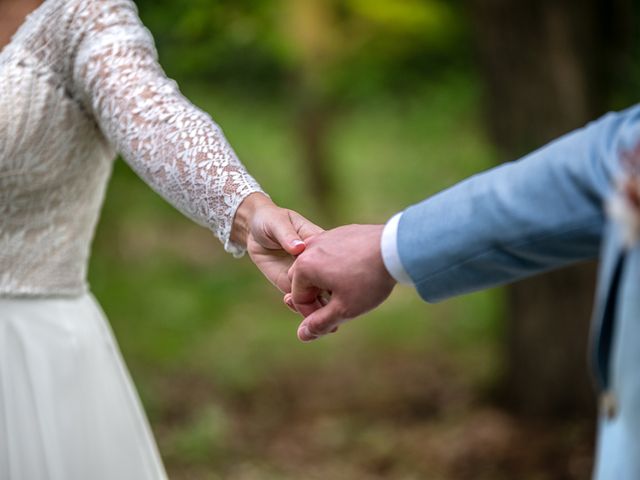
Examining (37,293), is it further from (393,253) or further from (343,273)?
(393,253)


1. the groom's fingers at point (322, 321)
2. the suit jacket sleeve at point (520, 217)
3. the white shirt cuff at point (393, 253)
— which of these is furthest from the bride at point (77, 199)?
the suit jacket sleeve at point (520, 217)

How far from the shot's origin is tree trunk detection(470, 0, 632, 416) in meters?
5.00

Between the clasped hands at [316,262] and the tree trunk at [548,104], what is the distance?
3213mm

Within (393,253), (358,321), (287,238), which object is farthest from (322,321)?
(358,321)

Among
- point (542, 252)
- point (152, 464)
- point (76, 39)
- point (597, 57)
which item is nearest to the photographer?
point (542, 252)

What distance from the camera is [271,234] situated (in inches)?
81.0

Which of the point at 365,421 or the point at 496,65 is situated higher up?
the point at 496,65

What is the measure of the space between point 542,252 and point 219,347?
5.97 m

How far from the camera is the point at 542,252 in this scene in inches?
63.6

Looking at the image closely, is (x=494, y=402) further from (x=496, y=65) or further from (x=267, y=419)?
(x=496, y=65)

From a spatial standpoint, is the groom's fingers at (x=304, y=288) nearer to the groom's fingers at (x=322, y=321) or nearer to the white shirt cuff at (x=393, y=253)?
the groom's fingers at (x=322, y=321)

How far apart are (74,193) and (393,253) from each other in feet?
2.88

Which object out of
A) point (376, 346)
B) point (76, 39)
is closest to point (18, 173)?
point (76, 39)

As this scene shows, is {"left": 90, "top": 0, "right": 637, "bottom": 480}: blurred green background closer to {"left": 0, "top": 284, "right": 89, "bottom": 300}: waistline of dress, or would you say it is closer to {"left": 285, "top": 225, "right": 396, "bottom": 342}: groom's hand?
{"left": 0, "top": 284, "right": 89, "bottom": 300}: waistline of dress
